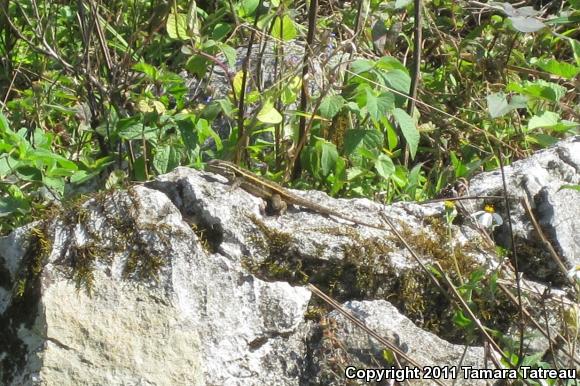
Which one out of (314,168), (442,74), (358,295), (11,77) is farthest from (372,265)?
(11,77)

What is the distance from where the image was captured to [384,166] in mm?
3473

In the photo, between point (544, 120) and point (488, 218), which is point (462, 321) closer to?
point (488, 218)

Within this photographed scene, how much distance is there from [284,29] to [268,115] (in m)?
0.48

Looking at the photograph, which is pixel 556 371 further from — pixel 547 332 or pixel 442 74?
pixel 442 74

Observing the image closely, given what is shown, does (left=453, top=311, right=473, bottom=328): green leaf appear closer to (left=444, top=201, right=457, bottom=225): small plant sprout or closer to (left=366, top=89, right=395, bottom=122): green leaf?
(left=444, top=201, right=457, bottom=225): small plant sprout

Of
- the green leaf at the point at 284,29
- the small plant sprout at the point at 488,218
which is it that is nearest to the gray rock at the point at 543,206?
the small plant sprout at the point at 488,218

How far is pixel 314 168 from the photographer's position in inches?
139

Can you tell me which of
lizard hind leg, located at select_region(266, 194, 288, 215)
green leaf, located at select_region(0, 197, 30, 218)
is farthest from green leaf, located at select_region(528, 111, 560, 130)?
green leaf, located at select_region(0, 197, 30, 218)

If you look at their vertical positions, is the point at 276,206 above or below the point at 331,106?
below

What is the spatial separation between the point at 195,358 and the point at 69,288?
404 millimetres

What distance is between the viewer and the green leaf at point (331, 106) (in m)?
3.36

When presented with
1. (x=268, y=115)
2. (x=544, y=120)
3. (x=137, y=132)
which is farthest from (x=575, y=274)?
(x=137, y=132)

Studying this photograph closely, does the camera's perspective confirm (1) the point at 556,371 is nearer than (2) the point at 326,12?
Yes

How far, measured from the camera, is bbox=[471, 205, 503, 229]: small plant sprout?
2986 millimetres
